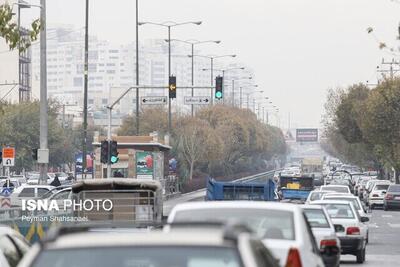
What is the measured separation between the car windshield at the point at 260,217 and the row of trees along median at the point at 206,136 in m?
81.0

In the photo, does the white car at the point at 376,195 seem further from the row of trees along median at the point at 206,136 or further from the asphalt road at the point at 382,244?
the row of trees along median at the point at 206,136

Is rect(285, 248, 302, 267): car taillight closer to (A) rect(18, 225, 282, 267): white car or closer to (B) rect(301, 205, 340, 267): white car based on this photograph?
(B) rect(301, 205, 340, 267): white car

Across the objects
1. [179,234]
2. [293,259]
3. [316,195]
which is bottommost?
[316,195]

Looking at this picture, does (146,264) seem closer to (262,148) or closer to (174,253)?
(174,253)

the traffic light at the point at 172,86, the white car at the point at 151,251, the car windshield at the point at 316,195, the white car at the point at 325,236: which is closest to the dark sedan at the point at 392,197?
the traffic light at the point at 172,86

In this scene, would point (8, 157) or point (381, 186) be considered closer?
point (8, 157)

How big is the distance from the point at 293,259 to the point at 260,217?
5.20 ft

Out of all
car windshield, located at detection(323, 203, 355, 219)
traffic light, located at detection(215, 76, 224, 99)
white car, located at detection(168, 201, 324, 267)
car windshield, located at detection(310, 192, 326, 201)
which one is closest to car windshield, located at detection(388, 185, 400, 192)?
traffic light, located at detection(215, 76, 224, 99)

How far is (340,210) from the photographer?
1168 inches

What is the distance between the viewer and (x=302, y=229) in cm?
1419

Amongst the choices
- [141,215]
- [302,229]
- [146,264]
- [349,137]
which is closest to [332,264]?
[302,229]

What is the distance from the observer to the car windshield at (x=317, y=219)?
71.6 ft

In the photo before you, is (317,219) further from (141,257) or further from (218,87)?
(218,87)

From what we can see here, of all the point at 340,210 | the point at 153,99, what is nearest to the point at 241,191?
the point at 340,210
